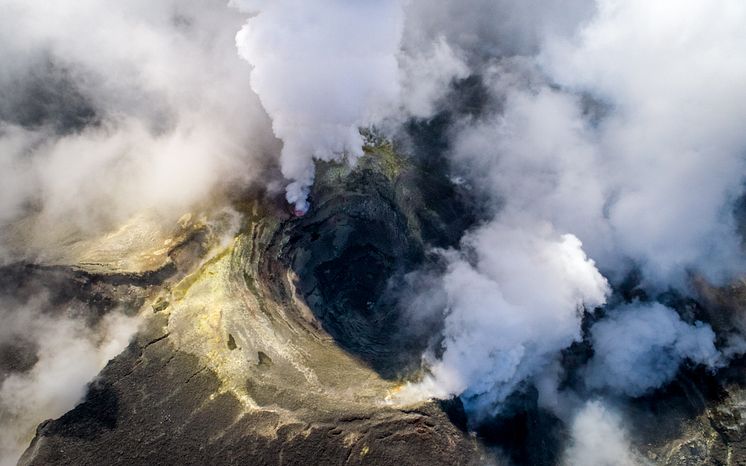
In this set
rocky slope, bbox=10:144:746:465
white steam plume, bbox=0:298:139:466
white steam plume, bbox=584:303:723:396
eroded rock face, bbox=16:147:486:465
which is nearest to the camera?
eroded rock face, bbox=16:147:486:465

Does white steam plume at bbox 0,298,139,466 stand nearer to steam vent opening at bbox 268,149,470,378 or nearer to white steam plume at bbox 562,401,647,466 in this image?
steam vent opening at bbox 268,149,470,378

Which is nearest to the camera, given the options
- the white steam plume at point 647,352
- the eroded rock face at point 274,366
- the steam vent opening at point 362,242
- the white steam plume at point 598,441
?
the eroded rock face at point 274,366

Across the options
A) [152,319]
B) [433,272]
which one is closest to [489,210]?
Result: [433,272]

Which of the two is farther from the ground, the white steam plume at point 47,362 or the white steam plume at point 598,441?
the white steam plume at point 47,362

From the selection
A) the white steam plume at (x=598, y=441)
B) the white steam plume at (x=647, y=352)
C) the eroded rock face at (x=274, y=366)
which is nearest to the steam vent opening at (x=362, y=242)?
the eroded rock face at (x=274, y=366)

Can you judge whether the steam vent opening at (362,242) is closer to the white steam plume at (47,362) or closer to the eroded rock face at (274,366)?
the eroded rock face at (274,366)

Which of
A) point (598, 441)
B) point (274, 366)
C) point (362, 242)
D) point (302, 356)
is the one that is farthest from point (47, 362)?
point (598, 441)

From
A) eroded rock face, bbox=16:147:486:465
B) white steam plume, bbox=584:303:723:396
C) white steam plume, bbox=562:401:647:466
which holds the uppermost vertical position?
eroded rock face, bbox=16:147:486:465

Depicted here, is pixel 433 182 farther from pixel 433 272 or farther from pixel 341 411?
pixel 341 411

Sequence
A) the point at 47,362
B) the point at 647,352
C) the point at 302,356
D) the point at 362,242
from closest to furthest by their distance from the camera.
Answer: the point at 302,356, the point at 47,362, the point at 647,352, the point at 362,242

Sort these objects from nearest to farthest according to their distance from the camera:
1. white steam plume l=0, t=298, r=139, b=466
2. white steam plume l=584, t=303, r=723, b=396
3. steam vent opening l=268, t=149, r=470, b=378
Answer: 1. white steam plume l=0, t=298, r=139, b=466
2. white steam plume l=584, t=303, r=723, b=396
3. steam vent opening l=268, t=149, r=470, b=378

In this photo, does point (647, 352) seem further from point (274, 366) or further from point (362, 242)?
point (274, 366)

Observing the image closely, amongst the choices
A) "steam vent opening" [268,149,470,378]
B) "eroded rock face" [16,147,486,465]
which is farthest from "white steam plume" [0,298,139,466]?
"steam vent opening" [268,149,470,378]
